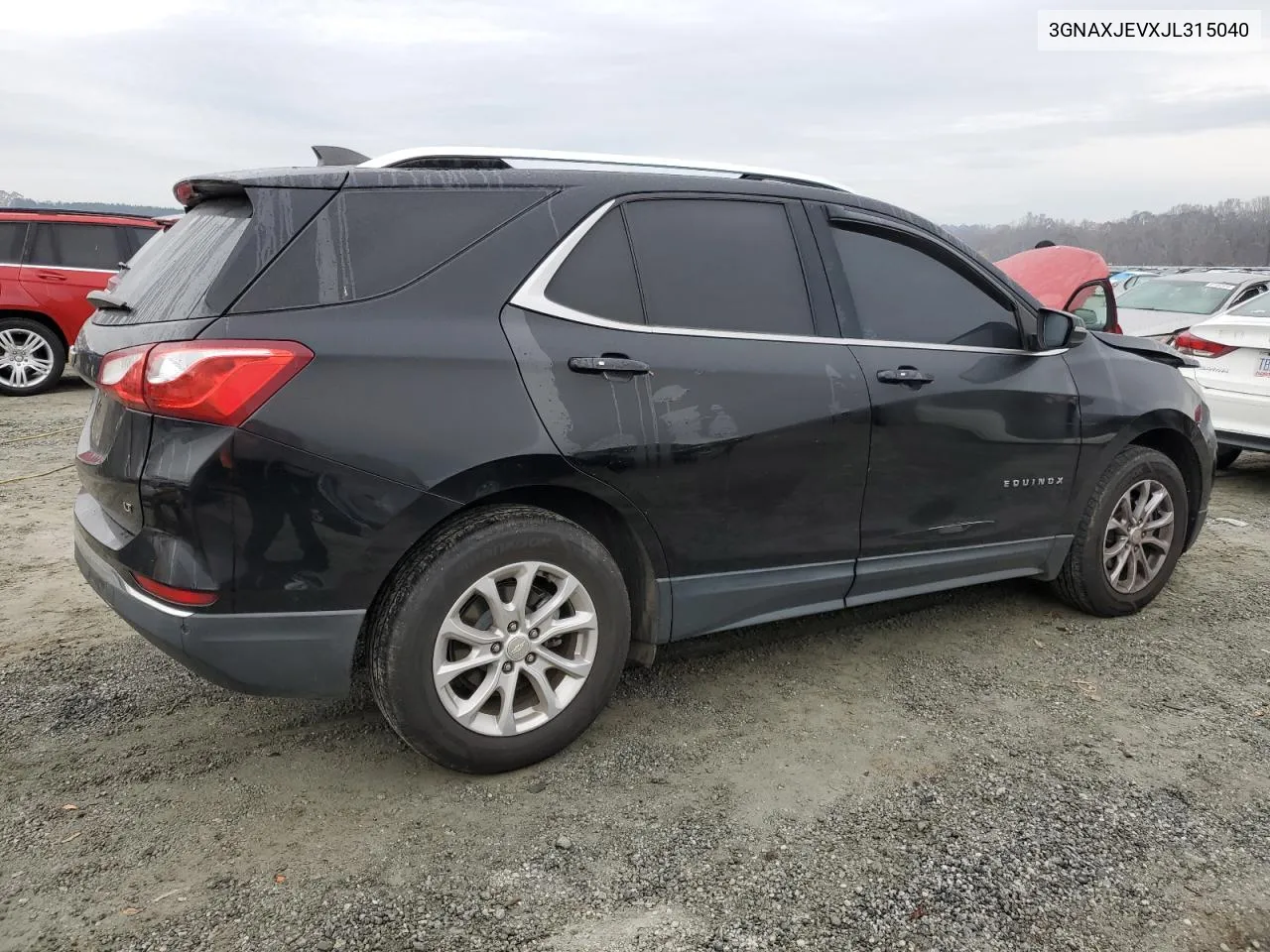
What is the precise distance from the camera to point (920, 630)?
4031 mm

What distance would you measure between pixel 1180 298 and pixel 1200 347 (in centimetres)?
609

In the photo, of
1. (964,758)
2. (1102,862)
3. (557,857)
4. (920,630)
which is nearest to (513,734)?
(557,857)

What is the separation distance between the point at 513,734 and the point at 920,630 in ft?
6.49

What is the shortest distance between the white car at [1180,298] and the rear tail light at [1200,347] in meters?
3.88

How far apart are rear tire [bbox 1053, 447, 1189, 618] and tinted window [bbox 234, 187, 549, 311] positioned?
278cm

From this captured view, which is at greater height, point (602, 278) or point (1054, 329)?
point (602, 278)

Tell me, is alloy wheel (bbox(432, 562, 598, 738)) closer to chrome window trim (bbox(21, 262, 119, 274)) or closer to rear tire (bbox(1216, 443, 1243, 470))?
rear tire (bbox(1216, 443, 1243, 470))

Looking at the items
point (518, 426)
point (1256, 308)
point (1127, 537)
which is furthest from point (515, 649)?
point (1256, 308)

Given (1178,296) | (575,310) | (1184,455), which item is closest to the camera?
(575,310)

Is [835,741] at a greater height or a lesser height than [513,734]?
lesser

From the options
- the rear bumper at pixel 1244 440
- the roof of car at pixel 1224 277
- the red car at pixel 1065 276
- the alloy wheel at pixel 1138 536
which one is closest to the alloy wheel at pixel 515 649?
the alloy wheel at pixel 1138 536

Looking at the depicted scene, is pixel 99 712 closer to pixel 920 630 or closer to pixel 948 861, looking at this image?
pixel 948 861

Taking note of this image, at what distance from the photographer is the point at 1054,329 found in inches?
150

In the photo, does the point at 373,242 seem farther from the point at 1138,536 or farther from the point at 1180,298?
the point at 1180,298
